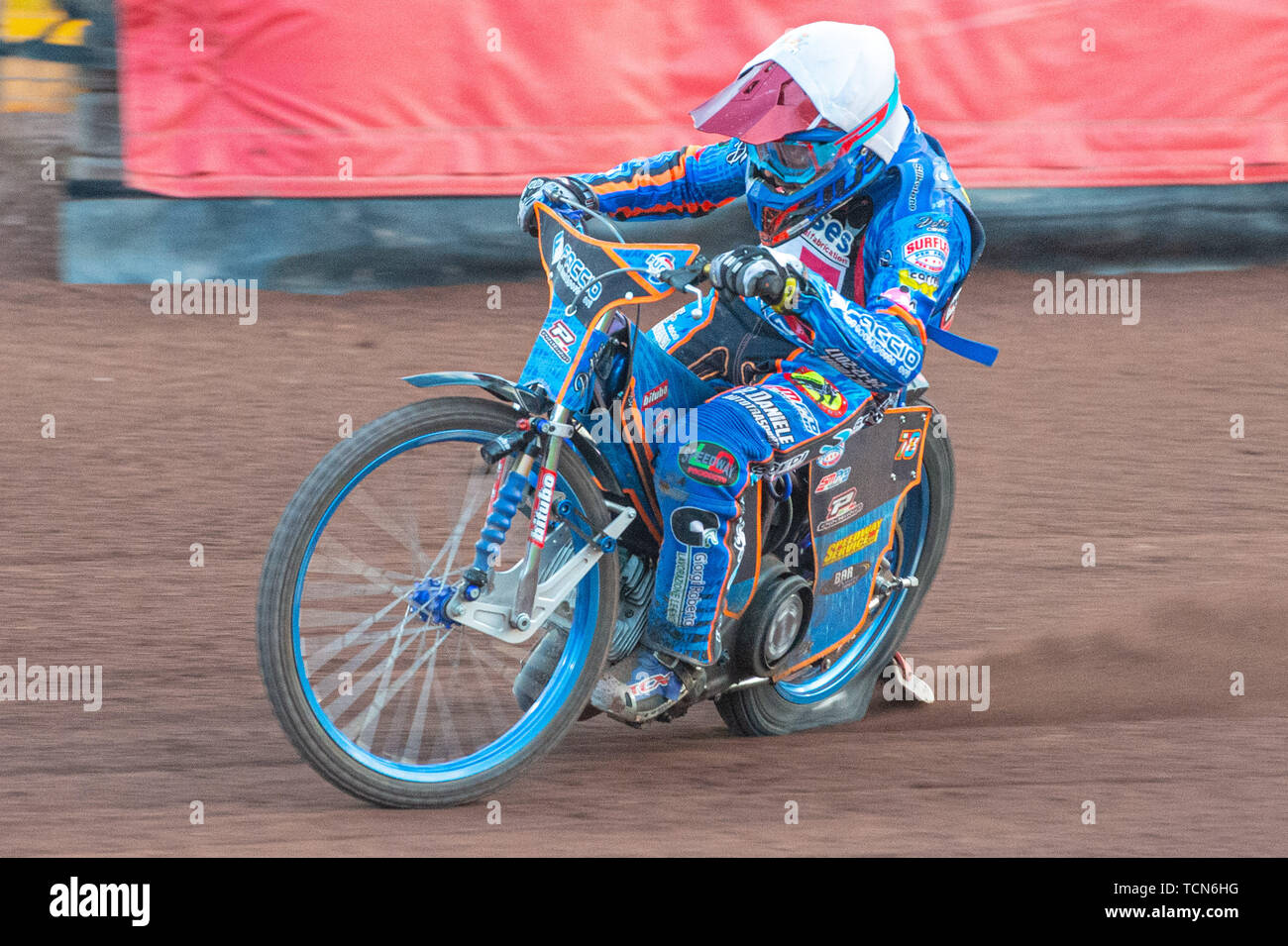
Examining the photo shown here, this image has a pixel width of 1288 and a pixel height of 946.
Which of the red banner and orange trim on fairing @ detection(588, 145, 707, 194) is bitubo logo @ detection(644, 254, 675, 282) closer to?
orange trim on fairing @ detection(588, 145, 707, 194)

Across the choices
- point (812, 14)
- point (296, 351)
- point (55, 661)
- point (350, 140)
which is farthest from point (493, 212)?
point (55, 661)

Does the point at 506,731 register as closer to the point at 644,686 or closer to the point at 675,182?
the point at 644,686

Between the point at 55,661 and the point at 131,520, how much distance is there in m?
1.32

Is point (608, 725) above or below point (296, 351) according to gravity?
below

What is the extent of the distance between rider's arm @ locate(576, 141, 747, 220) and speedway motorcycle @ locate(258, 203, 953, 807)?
1.10ft

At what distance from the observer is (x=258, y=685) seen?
4574mm

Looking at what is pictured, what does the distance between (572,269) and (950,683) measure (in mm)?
2067

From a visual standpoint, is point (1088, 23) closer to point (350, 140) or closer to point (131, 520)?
point (350, 140)

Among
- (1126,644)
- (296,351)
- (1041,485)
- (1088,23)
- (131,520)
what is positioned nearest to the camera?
Answer: (1126,644)

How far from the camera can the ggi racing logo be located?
3.63 meters

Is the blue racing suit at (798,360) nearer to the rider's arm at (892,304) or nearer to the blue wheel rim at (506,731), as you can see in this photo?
the rider's arm at (892,304)

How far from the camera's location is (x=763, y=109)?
3828 mm

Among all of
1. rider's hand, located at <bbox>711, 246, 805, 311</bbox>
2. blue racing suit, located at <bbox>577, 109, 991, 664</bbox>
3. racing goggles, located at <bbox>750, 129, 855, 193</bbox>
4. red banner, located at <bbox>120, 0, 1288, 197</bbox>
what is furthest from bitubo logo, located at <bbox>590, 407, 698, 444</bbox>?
red banner, located at <bbox>120, 0, 1288, 197</bbox>

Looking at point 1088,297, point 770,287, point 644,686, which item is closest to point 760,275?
point 770,287
